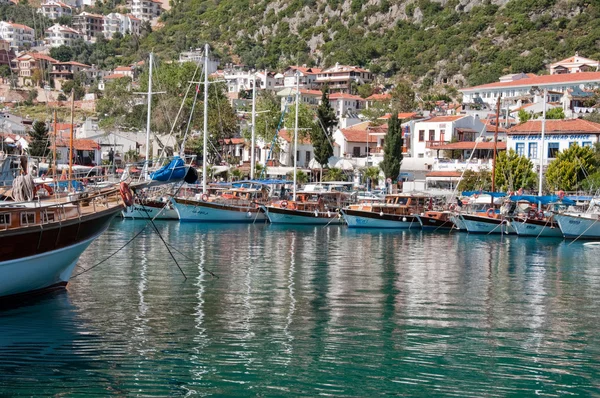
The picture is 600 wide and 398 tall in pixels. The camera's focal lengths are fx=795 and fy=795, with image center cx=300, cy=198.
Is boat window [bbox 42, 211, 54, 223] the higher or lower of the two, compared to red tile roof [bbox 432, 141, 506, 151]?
lower

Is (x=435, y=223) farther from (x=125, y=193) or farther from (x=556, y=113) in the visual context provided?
(x=556, y=113)

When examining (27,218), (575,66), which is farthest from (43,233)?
(575,66)

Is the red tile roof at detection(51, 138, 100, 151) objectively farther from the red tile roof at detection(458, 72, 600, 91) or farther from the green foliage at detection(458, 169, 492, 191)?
the red tile roof at detection(458, 72, 600, 91)

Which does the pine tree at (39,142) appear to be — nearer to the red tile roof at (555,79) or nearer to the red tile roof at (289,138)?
the red tile roof at (289,138)

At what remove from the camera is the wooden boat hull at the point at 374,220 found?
53000 millimetres

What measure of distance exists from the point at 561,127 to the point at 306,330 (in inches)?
2202

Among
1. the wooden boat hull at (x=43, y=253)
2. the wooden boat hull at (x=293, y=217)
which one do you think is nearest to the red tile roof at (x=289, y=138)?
the wooden boat hull at (x=293, y=217)

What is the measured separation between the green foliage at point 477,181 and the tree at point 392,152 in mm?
6956

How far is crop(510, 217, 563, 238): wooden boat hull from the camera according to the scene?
50.5m

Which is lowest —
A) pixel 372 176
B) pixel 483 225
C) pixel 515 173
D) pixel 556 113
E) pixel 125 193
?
pixel 483 225

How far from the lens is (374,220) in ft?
175

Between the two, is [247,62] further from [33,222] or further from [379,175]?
[33,222]

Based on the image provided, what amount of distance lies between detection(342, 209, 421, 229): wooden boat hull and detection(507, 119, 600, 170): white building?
19.7m

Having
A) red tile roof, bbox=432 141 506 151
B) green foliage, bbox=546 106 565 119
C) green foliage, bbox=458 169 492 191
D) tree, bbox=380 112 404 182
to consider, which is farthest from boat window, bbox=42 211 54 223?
green foliage, bbox=546 106 565 119
